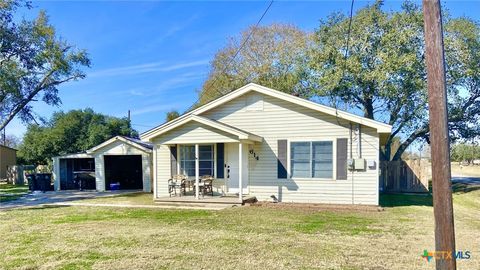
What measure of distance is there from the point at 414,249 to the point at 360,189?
5.15 m

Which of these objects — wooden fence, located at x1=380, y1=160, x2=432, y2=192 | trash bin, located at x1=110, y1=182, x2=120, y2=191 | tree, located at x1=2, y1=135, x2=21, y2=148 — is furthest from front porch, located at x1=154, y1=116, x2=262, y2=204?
tree, located at x1=2, y1=135, x2=21, y2=148

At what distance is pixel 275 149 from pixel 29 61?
1482 centimetres

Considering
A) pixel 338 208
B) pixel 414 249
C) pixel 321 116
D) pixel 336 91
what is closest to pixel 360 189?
pixel 338 208

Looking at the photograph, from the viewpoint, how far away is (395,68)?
17.2 metres

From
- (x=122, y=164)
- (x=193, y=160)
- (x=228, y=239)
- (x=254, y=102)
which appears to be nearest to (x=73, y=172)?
(x=122, y=164)

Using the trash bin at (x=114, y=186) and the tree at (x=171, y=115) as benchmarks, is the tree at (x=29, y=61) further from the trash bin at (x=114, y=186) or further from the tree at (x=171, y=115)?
the tree at (x=171, y=115)

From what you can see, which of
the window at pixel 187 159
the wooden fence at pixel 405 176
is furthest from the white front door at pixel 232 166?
the wooden fence at pixel 405 176

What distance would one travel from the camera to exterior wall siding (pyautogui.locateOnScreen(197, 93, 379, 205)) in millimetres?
10875

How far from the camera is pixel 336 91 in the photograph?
19.8 metres

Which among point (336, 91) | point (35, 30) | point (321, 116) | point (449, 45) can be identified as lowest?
point (321, 116)

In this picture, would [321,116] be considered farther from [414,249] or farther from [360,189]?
[414,249]

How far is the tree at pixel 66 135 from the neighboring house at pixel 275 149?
56.7ft

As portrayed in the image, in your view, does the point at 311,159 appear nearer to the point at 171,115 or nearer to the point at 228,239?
the point at 228,239

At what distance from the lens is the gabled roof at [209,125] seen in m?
10.9
